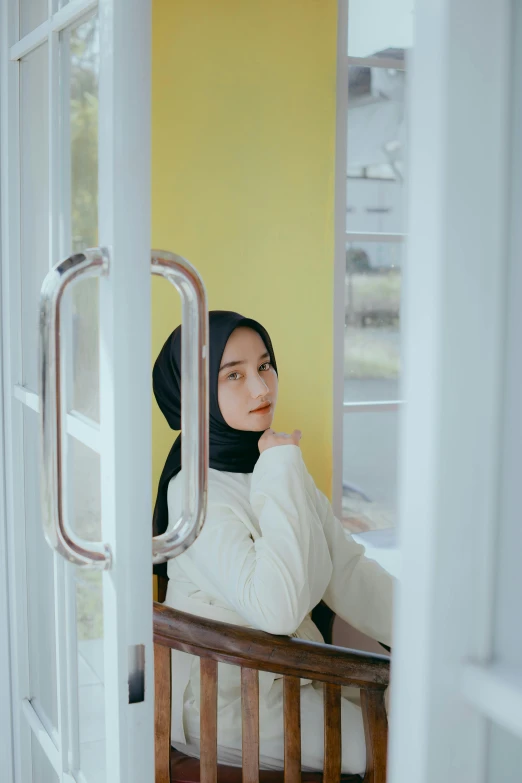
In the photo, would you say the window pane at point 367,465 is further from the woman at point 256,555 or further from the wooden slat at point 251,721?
the wooden slat at point 251,721

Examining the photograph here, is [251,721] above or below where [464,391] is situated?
below

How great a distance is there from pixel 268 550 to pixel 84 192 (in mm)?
912

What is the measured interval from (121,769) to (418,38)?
80 cm

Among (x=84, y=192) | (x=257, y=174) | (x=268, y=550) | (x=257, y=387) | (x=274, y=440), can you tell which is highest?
(x=257, y=174)

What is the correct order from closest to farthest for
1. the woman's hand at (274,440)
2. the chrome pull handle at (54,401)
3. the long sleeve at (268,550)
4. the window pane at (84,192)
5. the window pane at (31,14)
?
the chrome pull handle at (54,401) < the window pane at (84,192) < the window pane at (31,14) < the long sleeve at (268,550) < the woman's hand at (274,440)

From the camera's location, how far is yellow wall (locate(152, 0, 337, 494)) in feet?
7.09

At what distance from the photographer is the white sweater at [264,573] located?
1.69m

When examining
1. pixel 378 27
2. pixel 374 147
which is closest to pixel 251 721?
pixel 374 147

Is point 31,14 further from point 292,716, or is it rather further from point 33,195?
point 292,716

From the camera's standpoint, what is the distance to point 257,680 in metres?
1.50

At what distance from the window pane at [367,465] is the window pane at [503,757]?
201 centimetres

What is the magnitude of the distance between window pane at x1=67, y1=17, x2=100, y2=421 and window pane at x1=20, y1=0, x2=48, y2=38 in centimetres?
21

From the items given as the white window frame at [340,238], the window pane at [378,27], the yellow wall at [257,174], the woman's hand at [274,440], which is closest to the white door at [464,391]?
the woman's hand at [274,440]

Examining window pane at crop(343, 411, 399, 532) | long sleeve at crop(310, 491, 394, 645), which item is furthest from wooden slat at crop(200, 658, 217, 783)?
window pane at crop(343, 411, 399, 532)
